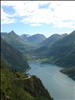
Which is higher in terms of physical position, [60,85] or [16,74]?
[16,74]

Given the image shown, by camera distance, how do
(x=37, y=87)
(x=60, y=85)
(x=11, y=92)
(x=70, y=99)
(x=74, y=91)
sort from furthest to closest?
(x=60, y=85), (x=74, y=91), (x=70, y=99), (x=37, y=87), (x=11, y=92)

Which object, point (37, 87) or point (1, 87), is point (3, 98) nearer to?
point (1, 87)

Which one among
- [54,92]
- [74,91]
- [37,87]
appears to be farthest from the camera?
[74,91]

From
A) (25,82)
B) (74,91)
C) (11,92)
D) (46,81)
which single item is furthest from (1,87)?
(46,81)

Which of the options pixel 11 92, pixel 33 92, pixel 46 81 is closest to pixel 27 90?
pixel 33 92

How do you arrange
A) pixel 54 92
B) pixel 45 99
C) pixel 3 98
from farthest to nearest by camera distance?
pixel 54 92
pixel 45 99
pixel 3 98

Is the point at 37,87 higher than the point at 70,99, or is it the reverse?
the point at 37,87

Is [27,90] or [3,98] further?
[27,90]

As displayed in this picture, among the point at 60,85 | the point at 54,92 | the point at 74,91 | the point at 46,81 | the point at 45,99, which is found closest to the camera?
the point at 45,99

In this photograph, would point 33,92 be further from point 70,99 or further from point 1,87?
point 1,87
